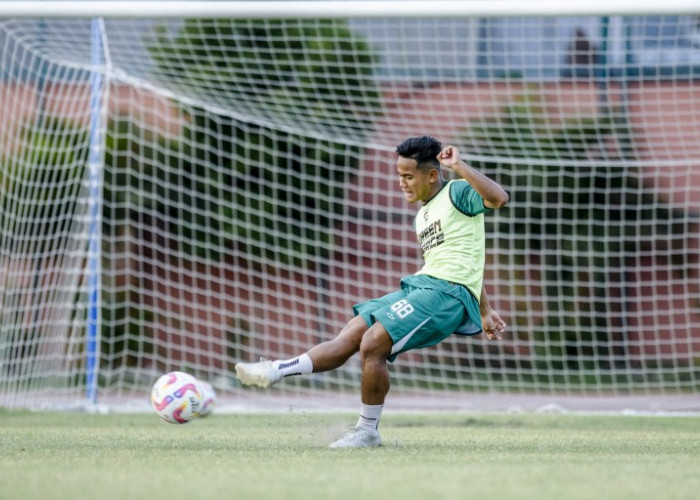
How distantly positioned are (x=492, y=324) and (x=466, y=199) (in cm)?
64

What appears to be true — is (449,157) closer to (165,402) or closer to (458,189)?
(458,189)

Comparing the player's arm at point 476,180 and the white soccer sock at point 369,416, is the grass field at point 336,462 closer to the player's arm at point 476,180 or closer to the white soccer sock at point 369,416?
the white soccer sock at point 369,416

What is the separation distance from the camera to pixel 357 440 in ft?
16.1

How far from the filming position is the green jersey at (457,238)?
5.03m

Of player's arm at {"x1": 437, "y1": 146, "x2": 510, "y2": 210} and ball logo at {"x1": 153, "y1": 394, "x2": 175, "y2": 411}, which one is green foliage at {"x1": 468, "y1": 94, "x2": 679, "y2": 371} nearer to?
ball logo at {"x1": 153, "y1": 394, "x2": 175, "y2": 411}

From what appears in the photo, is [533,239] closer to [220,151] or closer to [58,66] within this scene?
[220,151]

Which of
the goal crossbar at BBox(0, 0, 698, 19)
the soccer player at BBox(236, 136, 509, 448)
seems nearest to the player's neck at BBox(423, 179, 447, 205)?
the soccer player at BBox(236, 136, 509, 448)

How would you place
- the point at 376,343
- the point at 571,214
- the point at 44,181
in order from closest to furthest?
the point at 376,343
the point at 44,181
the point at 571,214

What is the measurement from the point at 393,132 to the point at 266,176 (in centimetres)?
134

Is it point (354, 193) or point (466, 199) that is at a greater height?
point (354, 193)

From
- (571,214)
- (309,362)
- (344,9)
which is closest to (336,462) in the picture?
(309,362)

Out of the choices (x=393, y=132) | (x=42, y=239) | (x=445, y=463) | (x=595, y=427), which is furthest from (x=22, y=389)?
(x=445, y=463)

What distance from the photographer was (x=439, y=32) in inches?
457

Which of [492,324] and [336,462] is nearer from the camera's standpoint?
[336,462]
